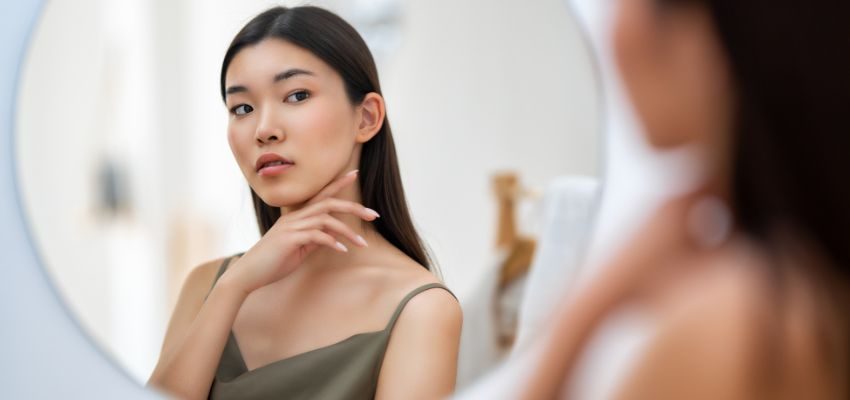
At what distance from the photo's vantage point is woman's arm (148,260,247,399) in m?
0.56

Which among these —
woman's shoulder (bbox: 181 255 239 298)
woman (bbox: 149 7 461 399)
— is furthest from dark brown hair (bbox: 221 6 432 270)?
woman's shoulder (bbox: 181 255 239 298)

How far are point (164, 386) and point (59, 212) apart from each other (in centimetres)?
13

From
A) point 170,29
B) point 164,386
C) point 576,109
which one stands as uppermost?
point 170,29

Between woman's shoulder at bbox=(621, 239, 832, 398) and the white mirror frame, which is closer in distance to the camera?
woman's shoulder at bbox=(621, 239, 832, 398)

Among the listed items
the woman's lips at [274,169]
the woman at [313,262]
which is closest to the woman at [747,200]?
the woman at [313,262]

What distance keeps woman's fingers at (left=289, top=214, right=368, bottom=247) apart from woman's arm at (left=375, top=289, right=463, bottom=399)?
0.05 metres

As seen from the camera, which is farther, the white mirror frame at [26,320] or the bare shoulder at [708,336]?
the white mirror frame at [26,320]

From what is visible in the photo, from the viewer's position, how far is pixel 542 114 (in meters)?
0.55

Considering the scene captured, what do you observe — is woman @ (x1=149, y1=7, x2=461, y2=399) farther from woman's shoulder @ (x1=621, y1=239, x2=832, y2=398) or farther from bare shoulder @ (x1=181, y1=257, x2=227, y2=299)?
woman's shoulder @ (x1=621, y1=239, x2=832, y2=398)

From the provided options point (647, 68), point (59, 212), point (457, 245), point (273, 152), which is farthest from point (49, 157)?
point (647, 68)

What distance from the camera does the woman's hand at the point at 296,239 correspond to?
21.5 inches

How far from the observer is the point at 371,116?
54 centimetres

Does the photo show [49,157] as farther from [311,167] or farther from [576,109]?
[576,109]

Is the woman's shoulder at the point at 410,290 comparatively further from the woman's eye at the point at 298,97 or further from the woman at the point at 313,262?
the woman's eye at the point at 298,97
